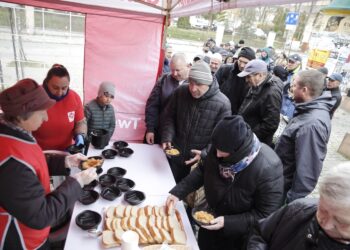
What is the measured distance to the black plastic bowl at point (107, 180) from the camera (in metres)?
2.22

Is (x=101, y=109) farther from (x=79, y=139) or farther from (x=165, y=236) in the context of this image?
(x=165, y=236)

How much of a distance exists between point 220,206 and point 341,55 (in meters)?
10.3

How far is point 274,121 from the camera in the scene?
3.31 m

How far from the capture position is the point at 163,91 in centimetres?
355

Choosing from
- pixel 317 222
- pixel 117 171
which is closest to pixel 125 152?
pixel 117 171

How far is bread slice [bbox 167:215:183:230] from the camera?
187cm

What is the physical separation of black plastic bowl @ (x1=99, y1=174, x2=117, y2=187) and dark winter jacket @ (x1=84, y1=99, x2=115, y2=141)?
39.4 inches

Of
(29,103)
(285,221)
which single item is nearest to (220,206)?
(285,221)

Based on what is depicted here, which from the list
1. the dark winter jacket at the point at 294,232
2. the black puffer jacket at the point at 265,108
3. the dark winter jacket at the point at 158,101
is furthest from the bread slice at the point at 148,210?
the black puffer jacket at the point at 265,108

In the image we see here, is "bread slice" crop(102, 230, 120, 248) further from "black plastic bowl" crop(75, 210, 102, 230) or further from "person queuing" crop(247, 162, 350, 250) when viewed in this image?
"person queuing" crop(247, 162, 350, 250)

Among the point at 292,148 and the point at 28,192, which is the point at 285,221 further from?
the point at 28,192

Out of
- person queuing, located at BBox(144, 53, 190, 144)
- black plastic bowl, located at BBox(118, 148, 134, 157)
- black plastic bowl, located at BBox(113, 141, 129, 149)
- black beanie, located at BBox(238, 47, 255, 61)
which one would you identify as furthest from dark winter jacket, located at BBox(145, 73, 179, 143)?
black beanie, located at BBox(238, 47, 255, 61)

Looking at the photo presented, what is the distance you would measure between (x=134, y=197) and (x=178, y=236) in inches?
20.5

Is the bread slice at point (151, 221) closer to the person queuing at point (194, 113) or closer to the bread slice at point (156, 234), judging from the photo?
the bread slice at point (156, 234)
